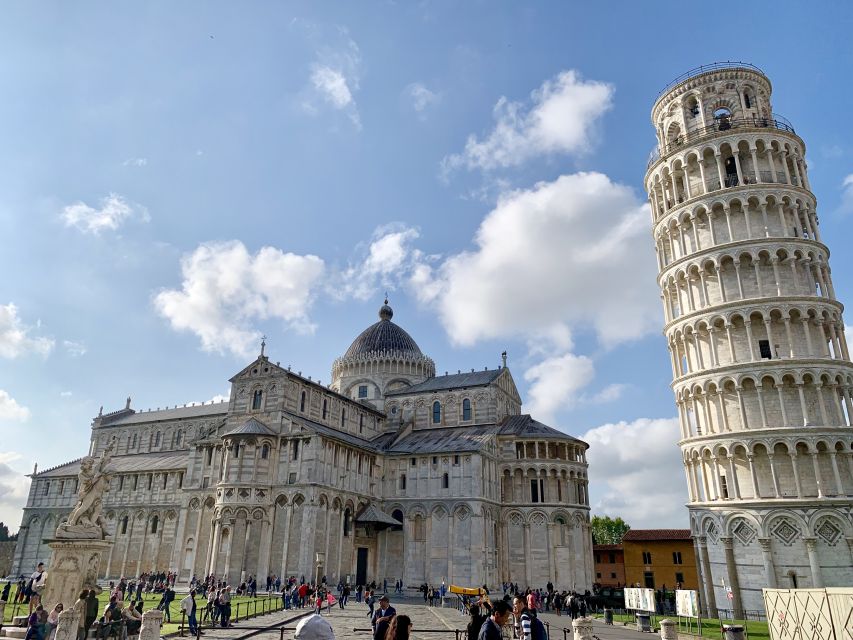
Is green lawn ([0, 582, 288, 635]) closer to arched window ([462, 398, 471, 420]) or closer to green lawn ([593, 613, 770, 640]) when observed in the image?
green lawn ([593, 613, 770, 640])

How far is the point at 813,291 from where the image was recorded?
32219 mm

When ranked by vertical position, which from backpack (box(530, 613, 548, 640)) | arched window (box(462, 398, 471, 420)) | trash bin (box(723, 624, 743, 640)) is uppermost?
arched window (box(462, 398, 471, 420))

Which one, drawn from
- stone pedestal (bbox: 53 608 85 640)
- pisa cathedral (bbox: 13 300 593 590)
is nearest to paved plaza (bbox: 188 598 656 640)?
stone pedestal (bbox: 53 608 85 640)

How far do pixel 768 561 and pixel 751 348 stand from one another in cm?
1071

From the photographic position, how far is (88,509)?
742 inches

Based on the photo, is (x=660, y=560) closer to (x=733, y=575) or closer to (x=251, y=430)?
(x=733, y=575)

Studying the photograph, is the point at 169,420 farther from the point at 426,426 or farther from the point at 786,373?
the point at 786,373

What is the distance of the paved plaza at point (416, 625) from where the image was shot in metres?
19.7

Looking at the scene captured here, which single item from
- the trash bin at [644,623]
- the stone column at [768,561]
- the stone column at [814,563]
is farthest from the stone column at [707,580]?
the trash bin at [644,623]

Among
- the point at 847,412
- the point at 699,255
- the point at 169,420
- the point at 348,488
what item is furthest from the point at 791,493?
the point at 169,420

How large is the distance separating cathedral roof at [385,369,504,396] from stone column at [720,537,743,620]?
24333 millimetres

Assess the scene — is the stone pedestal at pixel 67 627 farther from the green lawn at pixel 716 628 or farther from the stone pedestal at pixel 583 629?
the green lawn at pixel 716 628

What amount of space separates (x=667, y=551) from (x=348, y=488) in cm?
3216

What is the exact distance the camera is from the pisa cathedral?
3819cm
